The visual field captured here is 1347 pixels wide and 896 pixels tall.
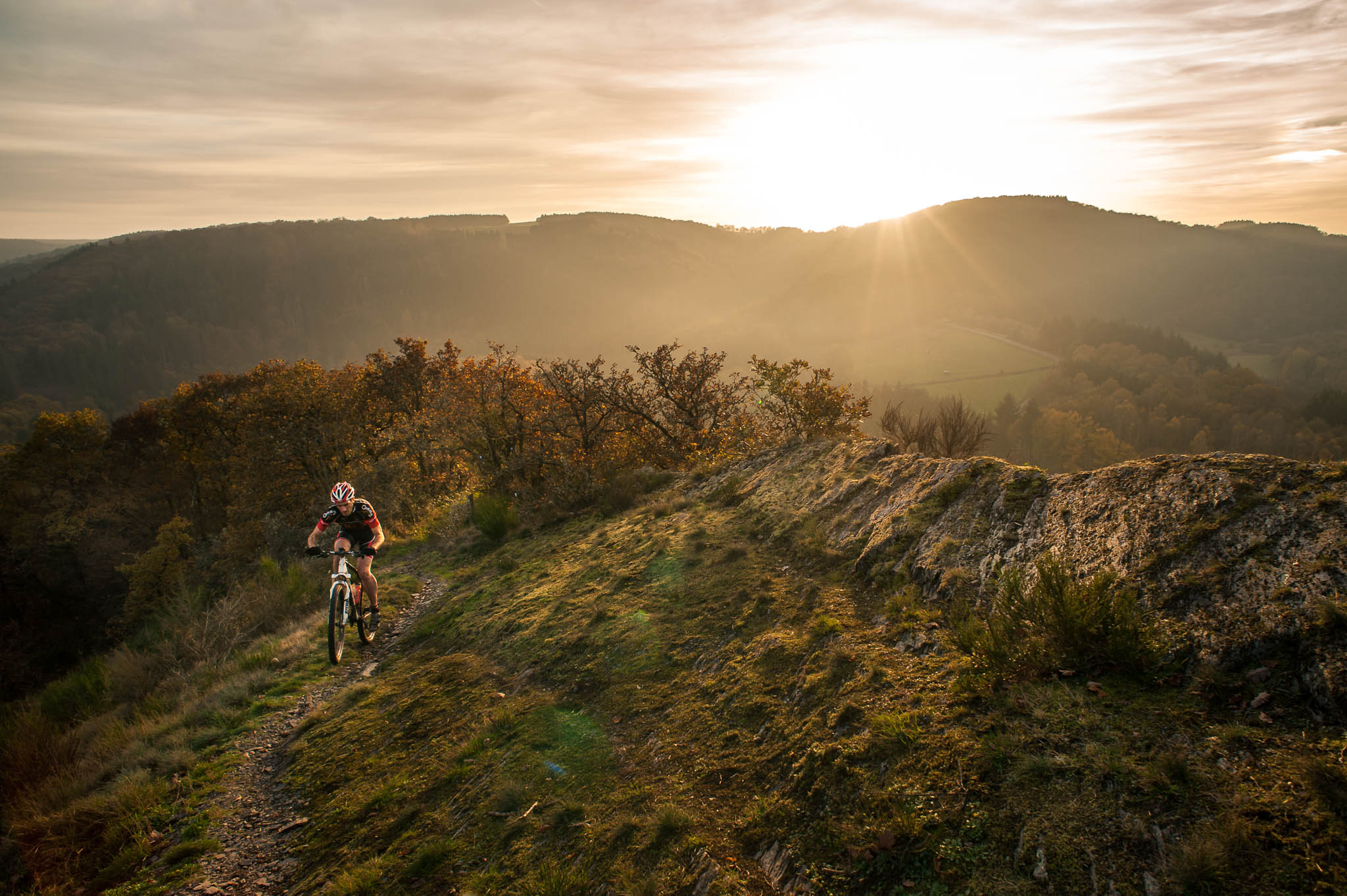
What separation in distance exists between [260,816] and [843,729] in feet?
19.7

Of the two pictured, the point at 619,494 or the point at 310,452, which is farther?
the point at 310,452

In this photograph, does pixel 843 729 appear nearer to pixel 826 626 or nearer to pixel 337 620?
Result: pixel 826 626

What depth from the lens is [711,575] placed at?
27.7ft

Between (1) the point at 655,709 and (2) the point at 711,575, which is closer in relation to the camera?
(1) the point at 655,709

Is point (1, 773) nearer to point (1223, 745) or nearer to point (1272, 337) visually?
point (1223, 745)

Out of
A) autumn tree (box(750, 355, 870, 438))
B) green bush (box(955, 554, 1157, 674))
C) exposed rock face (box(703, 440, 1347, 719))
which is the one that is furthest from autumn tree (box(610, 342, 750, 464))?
green bush (box(955, 554, 1157, 674))

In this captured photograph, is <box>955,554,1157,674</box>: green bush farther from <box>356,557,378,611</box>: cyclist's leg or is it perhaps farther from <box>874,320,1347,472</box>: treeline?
<box>874,320,1347,472</box>: treeline

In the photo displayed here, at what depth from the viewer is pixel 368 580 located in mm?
10047

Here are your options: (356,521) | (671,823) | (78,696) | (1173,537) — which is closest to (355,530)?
(356,521)

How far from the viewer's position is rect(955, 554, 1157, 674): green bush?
4008 millimetres

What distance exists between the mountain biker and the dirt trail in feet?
5.45

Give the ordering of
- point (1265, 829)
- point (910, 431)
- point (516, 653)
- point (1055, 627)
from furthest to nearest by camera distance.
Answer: point (910, 431)
point (516, 653)
point (1055, 627)
point (1265, 829)

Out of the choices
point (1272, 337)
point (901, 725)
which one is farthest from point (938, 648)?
point (1272, 337)

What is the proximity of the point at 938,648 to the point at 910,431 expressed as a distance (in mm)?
13429
